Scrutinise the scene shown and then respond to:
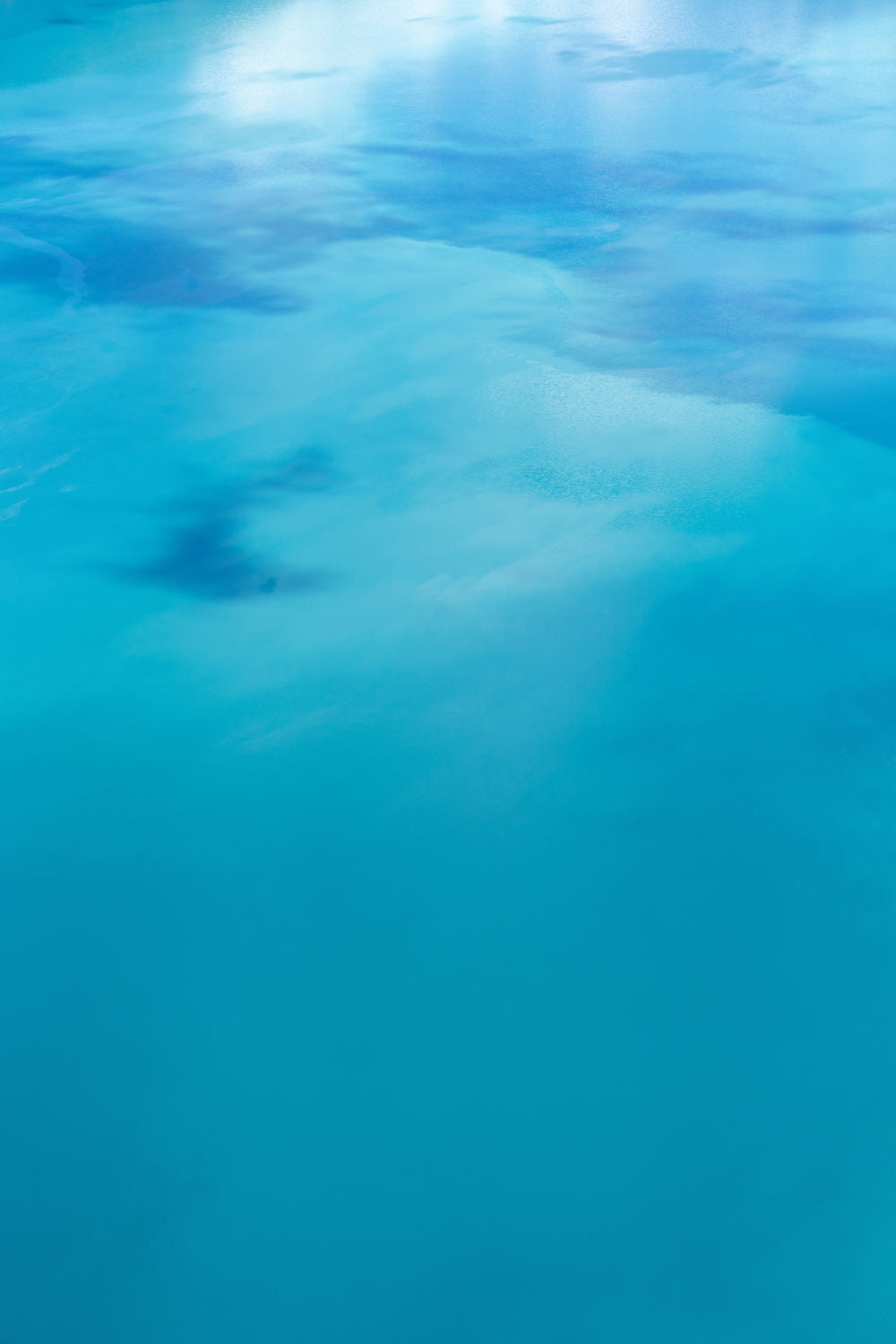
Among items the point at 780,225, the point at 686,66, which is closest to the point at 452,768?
the point at 780,225

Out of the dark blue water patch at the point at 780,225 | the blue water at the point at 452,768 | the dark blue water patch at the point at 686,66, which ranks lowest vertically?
the blue water at the point at 452,768

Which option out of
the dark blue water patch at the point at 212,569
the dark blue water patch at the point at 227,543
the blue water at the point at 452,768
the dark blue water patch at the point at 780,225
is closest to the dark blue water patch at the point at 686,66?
the blue water at the point at 452,768

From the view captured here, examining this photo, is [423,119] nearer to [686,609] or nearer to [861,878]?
[686,609]

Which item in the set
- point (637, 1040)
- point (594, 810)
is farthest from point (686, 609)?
point (637, 1040)

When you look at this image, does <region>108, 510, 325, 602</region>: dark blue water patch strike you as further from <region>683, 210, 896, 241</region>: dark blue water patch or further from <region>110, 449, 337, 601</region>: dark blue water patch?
<region>683, 210, 896, 241</region>: dark blue water patch

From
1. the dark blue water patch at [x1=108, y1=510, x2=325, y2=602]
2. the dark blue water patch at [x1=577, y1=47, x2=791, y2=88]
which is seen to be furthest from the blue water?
the dark blue water patch at [x1=577, y1=47, x2=791, y2=88]

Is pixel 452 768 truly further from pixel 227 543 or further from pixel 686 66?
pixel 686 66

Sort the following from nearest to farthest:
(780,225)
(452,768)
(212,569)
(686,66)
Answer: (452,768) → (212,569) → (780,225) → (686,66)

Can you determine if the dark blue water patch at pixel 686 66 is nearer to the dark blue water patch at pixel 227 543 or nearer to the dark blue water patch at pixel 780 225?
the dark blue water patch at pixel 780 225
